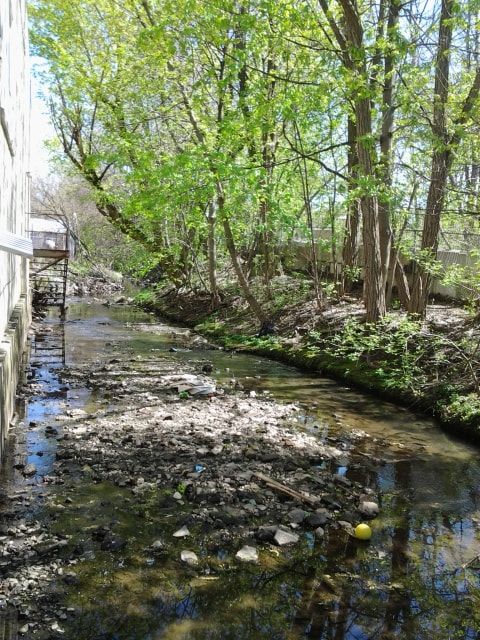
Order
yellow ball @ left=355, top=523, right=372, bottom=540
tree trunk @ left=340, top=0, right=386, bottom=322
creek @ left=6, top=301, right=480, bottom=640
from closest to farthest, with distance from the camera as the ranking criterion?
creek @ left=6, top=301, right=480, bottom=640
yellow ball @ left=355, top=523, right=372, bottom=540
tree trunk @ left=340, top=0, right=386, bottom=322

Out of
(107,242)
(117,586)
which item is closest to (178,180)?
(117,586)

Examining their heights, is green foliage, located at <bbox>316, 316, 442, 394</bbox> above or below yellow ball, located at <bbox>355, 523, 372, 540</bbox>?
above

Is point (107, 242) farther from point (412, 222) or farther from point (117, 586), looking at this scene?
point (117, 586)

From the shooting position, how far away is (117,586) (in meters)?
3.96

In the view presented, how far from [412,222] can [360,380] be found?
19.9 feet

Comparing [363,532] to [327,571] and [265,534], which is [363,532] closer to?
[327,571]

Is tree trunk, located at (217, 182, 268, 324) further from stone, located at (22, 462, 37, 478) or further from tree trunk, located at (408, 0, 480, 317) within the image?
stone, located at (22, 462, 37, 478)

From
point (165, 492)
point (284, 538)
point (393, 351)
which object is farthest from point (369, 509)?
point (393, 351)

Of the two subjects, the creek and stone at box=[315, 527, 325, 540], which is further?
stone at box=[315, 527, 325, 540]

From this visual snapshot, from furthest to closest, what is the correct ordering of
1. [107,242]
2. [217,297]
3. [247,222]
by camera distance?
[107,242] → [217,297] → [247,222]

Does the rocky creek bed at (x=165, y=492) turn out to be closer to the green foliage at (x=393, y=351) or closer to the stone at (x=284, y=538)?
the stone at (x=284, y=538)

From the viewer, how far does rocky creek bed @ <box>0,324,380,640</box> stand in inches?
165

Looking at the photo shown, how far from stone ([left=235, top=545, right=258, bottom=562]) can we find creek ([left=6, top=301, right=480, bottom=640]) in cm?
8

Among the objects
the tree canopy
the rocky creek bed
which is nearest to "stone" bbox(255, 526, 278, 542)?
the rocky creek bed
